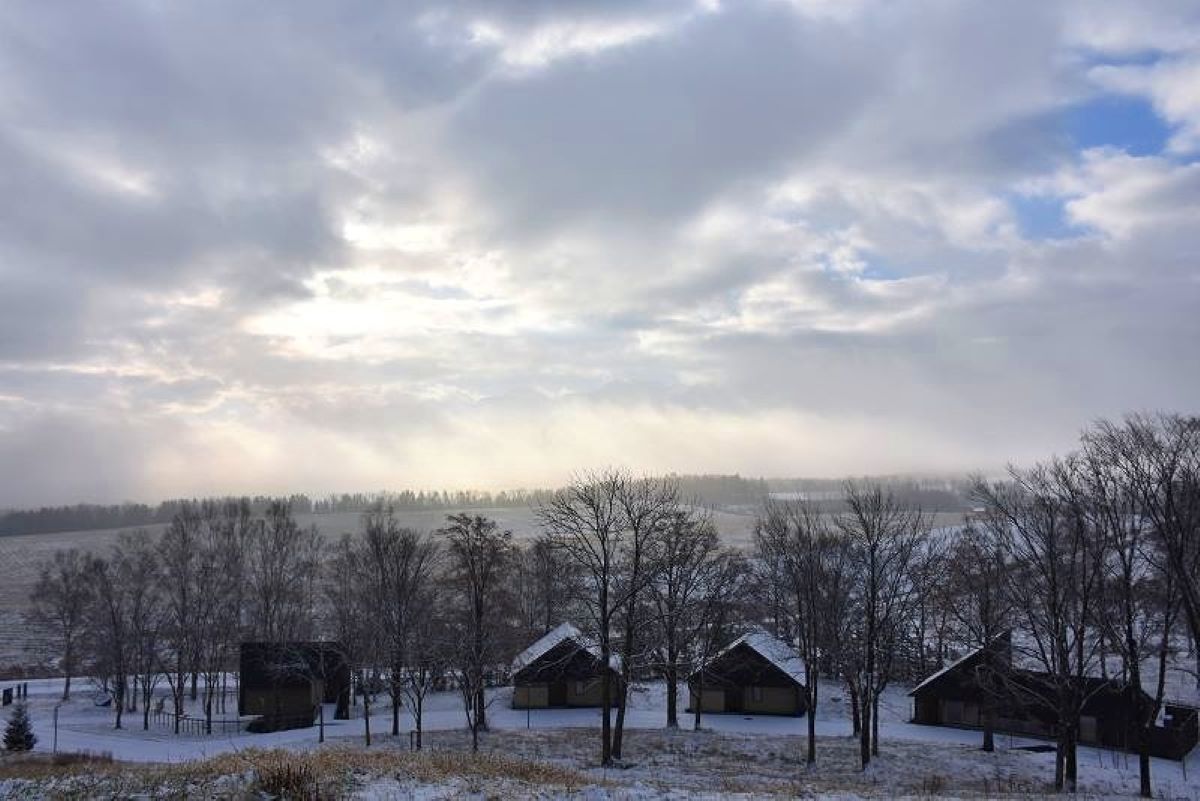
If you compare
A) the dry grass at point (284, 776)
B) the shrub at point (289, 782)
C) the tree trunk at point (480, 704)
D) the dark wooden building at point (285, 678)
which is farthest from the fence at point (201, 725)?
the shrub at point (289, 782)

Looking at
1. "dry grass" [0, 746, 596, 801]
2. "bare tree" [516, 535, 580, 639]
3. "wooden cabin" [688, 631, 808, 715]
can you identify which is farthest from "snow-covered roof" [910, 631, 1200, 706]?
"dry grass" [0, 746, 596, 801]

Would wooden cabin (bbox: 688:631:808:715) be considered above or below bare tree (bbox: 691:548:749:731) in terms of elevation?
below

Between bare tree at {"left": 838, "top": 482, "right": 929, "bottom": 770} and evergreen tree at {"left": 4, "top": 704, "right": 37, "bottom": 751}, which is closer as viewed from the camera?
bare tree at {"left": 838, "top": 482, "right": 929, "bottom": 770}

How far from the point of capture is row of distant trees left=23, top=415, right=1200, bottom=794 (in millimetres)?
28125

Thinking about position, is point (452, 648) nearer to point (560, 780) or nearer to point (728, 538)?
point (560, 780)

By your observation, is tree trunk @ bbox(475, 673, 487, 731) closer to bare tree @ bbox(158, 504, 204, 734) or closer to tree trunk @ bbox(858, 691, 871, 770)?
tree trunk @ bbox(858, 691, 871, 770)

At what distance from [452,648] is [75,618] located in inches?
1773

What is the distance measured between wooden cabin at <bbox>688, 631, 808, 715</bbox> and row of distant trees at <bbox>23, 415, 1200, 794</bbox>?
1575 mm

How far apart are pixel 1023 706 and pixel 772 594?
3115cm

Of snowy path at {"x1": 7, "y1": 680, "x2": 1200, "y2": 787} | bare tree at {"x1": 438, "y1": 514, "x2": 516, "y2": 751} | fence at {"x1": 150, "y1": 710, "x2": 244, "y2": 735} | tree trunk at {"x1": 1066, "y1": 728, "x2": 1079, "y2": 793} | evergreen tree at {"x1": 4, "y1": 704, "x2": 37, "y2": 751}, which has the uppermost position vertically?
bare tree at {"x1": 438, "y1": 514, "x2": 516, "y2": 751}

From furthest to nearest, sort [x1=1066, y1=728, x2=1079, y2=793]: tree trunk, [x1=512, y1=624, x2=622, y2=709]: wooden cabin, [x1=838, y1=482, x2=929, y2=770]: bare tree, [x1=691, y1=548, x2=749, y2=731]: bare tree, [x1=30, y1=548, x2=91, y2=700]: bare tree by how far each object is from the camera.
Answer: [x1=30, y1=548, x2=91, y2=700]: bare tree < [x1=512, y1=624, x2=622, y2=709]: wooden cabin < [x1=691, y1=548, x2=749, y2=731]: bare tree < [x1=838, y1=482, x2=929, y2=770]: bare tree < [x1=1066, y1=728, x2=1079, y2=793]: tree trunk

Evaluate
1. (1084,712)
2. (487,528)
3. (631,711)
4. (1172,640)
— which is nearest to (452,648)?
(487,528)

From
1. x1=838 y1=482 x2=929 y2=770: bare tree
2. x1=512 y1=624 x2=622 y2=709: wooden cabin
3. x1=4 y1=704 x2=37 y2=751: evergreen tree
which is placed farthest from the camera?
x1=512 y1=624 x2=622 y2=709: wooden cabin

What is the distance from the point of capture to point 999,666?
42.2m
